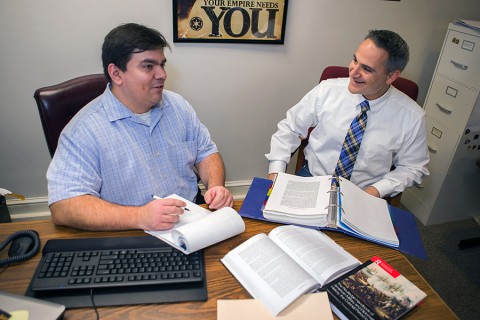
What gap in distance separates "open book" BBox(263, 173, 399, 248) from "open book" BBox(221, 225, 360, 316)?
5cm

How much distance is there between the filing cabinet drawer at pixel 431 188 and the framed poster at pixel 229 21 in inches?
55.5

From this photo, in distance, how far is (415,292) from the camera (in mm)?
983

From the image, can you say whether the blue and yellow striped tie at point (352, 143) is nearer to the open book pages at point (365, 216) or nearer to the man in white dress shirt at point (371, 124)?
the man in white dress shirt at point (371, 124)

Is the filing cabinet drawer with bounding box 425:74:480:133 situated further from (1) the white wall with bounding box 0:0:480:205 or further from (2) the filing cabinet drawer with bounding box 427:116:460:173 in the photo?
(1) the white wall with bounding box 0:0:480:205

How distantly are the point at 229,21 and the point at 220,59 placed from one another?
8.7 inches

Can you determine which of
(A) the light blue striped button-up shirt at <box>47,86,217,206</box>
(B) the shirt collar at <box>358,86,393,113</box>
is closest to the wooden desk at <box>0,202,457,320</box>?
(A) the light blue striped button-up shirt at <box>47,86,217,206</box>

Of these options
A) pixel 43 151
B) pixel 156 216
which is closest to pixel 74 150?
pixel 156 216

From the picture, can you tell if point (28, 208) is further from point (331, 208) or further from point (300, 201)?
point (331, 208)

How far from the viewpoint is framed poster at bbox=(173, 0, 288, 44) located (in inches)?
77.1

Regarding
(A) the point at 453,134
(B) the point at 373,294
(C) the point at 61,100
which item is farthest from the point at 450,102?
(C) the point at 61,100

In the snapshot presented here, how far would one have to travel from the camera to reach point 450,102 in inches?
91.5

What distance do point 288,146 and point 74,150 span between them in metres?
0.99

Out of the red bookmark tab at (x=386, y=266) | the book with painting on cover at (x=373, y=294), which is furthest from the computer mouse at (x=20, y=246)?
the red bookmark tab at (x=386, y=266)

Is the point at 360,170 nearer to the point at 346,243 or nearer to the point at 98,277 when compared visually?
the point at 346,243
